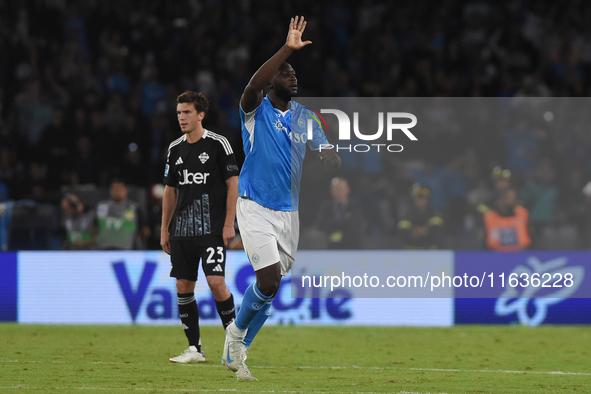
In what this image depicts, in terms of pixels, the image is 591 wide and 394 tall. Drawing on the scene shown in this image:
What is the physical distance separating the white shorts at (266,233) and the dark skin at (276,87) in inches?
3.9

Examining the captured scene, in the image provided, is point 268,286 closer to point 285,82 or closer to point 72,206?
point 285,82

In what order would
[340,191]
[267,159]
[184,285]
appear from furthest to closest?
1. [340,191]
2. [184,285]
3. [267,159]

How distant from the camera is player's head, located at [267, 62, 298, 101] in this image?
6.01m

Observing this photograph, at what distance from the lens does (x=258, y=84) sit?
18.3 feet

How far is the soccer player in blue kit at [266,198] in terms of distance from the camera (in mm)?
5836

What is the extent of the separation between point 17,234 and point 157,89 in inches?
153

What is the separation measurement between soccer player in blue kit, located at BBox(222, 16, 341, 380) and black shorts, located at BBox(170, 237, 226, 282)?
1017 mm

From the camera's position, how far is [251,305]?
5.88m

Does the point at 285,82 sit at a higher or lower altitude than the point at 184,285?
higher

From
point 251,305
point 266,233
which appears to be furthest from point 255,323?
point 266,233

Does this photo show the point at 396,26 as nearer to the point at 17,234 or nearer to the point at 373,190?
the point at 373,190

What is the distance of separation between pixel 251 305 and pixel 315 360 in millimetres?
1746

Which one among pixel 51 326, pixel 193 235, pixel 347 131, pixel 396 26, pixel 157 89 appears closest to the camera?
pixel 193 235

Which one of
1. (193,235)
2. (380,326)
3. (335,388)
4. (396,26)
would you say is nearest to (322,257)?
(380,326)
